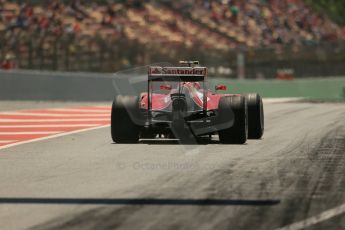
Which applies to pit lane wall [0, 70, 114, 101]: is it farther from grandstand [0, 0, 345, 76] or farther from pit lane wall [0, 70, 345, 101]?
grandstand [0, 0, 345, 76]

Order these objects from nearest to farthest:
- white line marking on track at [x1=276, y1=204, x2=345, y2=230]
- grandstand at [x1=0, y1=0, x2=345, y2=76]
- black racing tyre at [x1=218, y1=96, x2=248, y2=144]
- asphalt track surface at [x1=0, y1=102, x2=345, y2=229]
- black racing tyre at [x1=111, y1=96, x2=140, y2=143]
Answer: white line marking on track at [x1=276, y1=204, x2=345, y2=230] < asphalt track surface at [x1=0, y1=102, x2=345, y2=229] < black racing tyre at [x1=218, y1=96, x2=248, y2=144] < black racing tyre at [x1=111, y1=96, x2=140, y2=143] < grandstand at [x1=0, y1=0, x2=345, y2=76]

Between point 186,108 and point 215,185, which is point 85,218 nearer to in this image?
point 215,185

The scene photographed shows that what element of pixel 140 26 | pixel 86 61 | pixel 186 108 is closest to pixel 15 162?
pixel 186 108

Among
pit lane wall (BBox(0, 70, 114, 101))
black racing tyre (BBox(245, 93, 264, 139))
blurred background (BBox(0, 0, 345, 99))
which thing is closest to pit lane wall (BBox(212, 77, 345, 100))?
blurred background (BBox(0, 0, 345, 99))

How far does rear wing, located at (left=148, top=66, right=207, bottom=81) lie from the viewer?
40.0 ft

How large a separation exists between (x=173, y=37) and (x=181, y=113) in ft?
60.1

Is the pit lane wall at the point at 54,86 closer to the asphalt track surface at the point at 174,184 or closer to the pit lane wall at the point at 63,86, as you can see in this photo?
the pit lane wall at the point at 63,86

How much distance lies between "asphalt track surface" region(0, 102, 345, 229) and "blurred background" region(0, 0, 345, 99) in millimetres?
12190

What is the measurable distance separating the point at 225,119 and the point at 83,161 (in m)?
2.52

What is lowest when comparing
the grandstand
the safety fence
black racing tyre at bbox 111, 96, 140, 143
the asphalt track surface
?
the asphalt track surface

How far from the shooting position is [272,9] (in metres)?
Result: 36.5

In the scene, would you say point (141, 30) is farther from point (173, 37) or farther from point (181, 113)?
point (181, 113)

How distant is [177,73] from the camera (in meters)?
12.3

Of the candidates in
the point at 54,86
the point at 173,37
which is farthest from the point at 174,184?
the point at 173,37
